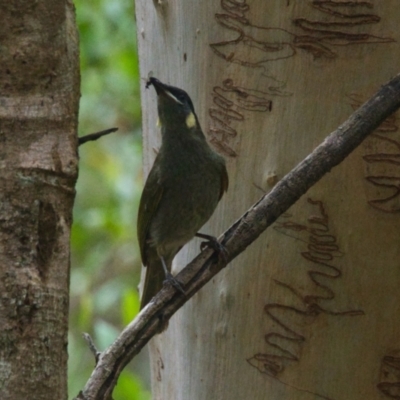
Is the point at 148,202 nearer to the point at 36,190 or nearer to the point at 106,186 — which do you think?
the point at 36,190

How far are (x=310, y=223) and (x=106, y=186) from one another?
11.1ft

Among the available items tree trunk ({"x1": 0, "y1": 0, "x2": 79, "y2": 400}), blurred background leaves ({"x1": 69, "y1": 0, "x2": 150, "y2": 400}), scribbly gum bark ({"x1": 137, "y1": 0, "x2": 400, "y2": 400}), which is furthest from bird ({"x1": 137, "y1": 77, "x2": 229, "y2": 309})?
blurred background leaves ({"x1": 69, "y1": 0, "x2": 150, "y2": 400})

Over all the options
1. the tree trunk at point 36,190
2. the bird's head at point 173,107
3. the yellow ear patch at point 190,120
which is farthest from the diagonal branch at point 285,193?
the yellow ear patch at point 190,120

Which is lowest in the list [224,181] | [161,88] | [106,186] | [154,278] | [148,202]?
[106,186]

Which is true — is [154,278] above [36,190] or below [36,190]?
below

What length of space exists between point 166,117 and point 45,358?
1.61 m

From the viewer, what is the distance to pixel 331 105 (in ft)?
8.30

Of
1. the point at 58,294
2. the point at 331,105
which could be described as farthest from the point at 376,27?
the point at 58,294

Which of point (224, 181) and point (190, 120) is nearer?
point (224, 181)

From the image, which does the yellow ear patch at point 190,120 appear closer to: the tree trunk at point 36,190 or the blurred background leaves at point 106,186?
the tree trunk at point 36,190

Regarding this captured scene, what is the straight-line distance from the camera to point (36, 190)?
1814mm

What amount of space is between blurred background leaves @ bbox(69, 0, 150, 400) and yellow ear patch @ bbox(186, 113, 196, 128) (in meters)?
1.84

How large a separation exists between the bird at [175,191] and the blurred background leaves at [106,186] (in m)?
1.38

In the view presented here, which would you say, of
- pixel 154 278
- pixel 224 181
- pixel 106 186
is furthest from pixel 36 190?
pixel 106 186
